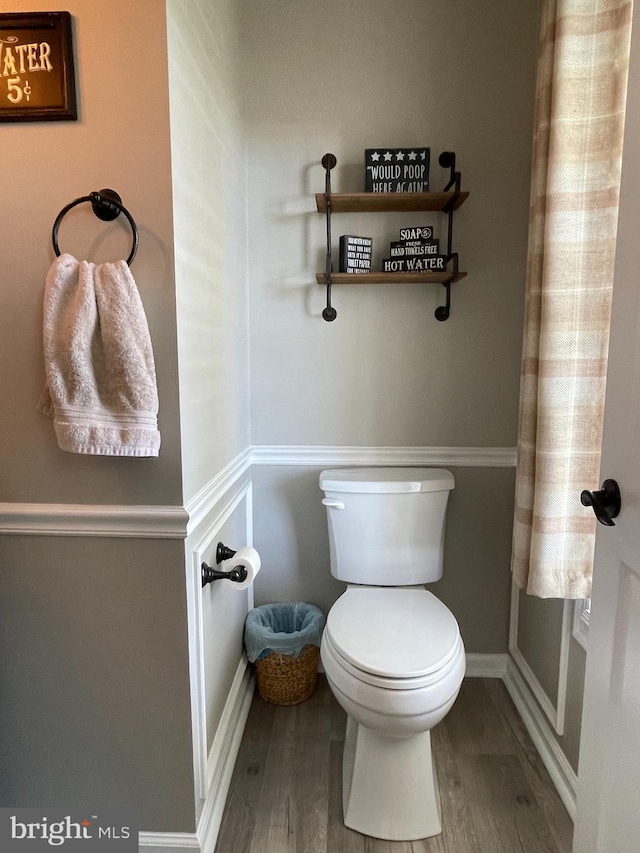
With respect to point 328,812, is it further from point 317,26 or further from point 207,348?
point 317,26

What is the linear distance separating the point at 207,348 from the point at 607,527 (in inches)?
38.8

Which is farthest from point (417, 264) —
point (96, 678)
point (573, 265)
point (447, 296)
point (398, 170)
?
point (96, 678)

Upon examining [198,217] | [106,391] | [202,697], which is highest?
[198,217]

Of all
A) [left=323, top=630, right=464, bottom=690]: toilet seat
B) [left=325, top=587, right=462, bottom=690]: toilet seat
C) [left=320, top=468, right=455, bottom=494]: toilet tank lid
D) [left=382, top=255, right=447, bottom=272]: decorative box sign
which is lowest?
[left=323, top=630, right=464, bottom=690]: toilet seat

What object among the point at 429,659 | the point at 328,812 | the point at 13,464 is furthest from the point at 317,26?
the point at 328,812

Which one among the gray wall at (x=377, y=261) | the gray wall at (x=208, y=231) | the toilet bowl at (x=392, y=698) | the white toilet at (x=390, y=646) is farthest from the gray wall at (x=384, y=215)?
the toilet bowl at (x=392, y=698)

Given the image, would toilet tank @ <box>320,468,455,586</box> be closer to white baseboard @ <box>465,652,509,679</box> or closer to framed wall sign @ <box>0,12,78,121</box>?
white baseboard @ <box>465,652,509,679</box>

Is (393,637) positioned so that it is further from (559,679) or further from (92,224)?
(92,224)

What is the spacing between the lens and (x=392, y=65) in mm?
1765

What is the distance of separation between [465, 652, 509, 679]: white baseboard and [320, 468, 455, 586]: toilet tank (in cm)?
46

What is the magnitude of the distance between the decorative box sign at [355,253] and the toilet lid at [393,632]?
106cm

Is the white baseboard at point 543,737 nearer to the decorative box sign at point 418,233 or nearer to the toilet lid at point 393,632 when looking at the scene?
the toilet lid at point 393,632

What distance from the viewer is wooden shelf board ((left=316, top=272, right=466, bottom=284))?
1.75m

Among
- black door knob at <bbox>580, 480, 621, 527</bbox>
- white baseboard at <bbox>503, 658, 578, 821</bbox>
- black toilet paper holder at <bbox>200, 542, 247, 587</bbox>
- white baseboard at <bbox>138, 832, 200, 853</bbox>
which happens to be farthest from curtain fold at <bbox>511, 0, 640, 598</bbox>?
white baseboard at <bbox>138, 832, 200, 853</bbox>
